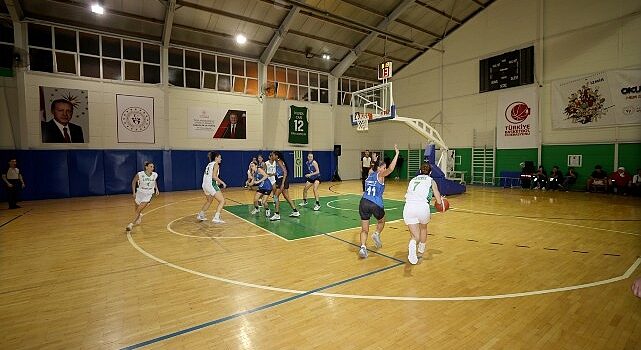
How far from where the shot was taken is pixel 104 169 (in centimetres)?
1598

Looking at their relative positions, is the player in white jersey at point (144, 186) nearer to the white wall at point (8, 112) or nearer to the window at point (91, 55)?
the white wall at point (8, 112)

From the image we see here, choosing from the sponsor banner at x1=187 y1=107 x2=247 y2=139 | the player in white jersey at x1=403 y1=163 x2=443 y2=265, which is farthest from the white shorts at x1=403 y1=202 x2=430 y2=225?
the sponsor banner at x1=187 y1=107 x2=247 y2=139

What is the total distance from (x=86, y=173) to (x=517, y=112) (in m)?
A: 22.6

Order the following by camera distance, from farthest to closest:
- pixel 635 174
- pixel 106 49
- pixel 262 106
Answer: pixel 262 106 → pixel 106 49 → pixel 635 174

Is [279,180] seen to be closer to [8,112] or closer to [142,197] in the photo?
[142,197]

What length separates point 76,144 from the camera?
15.4 meters

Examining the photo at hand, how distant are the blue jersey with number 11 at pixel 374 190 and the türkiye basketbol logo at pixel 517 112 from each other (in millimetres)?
15646

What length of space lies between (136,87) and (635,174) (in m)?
23.6

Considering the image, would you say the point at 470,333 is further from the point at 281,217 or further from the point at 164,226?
the point at 164,226

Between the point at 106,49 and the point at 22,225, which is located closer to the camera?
the point at 22,225

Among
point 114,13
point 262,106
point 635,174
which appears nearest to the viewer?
point 635,174

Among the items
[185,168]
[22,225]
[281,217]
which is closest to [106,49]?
[185,168]

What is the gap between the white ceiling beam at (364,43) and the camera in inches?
715

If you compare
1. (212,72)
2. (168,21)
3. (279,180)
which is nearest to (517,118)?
(279,180)
